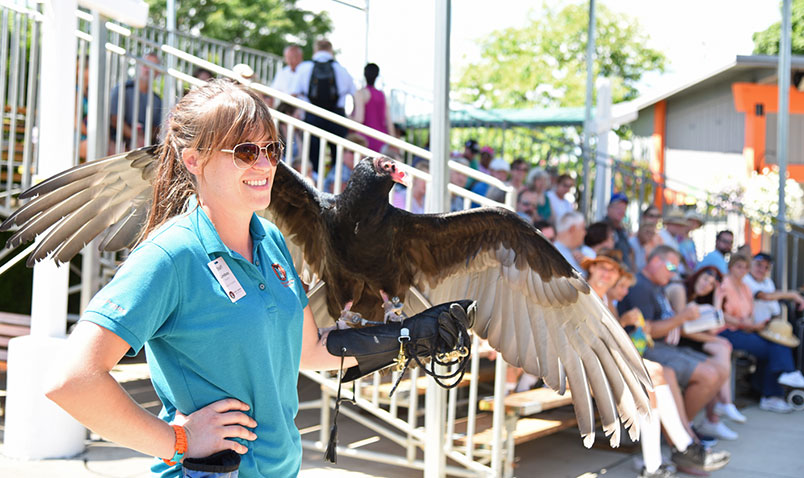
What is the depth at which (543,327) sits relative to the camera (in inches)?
111

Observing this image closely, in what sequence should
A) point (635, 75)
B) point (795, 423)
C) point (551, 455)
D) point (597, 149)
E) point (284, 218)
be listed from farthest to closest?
point (635, 75), point (597, 149), point (795, 423), point (551, 455), point (284, 218)

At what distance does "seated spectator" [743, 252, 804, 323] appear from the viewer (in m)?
7.91

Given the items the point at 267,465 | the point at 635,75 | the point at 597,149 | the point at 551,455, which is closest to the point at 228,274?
the point at 267,465

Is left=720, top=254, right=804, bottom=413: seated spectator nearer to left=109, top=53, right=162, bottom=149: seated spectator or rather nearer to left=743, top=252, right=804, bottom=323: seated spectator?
left=743, top=252, right=804, bottom=323: seated spectator

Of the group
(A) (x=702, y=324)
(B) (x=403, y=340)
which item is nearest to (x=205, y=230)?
(B) (x=403, y=340)

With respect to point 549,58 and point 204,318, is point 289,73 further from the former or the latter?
point 549,58

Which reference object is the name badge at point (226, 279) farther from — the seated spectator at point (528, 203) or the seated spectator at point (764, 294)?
the seated spectator at point (764, 294)

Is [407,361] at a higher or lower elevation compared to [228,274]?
lower

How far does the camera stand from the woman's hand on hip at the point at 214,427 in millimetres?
1338

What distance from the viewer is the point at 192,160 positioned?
4.76 ft

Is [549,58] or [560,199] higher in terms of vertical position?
[549,58]

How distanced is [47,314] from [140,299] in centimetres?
316

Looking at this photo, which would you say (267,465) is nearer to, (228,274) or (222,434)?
(222,434)

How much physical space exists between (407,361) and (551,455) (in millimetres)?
3790
